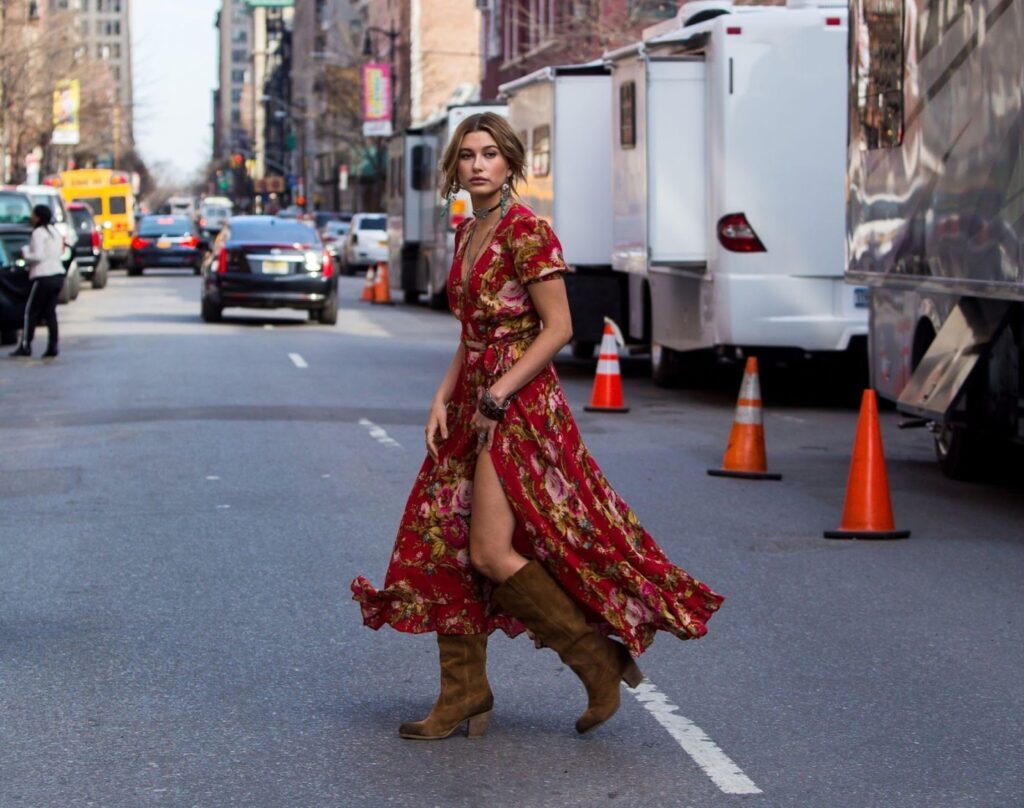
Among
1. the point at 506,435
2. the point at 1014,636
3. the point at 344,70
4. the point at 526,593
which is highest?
the point at 344,70

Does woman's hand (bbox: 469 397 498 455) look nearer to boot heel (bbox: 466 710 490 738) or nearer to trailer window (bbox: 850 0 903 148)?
boot heel (bbox: 466 710 490 738)

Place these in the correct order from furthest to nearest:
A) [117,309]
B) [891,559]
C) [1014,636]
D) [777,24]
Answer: [117,309], [777,24], [891,559], [1014,636]

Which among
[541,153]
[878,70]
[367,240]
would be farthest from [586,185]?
[367,240]

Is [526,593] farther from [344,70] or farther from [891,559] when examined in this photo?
[344,70]

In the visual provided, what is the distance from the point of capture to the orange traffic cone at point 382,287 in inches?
1554

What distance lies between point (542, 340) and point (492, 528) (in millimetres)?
529

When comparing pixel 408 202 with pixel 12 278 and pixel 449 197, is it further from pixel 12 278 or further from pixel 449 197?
pixel 449 197

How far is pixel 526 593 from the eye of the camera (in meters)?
5.39

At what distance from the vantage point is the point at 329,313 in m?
29.4

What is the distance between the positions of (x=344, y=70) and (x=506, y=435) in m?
79.5

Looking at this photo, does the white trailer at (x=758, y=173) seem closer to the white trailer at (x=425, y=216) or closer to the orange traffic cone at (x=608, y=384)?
the orange traffic cone at (x=608, y=384)

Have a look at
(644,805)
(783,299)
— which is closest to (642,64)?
(783,299)

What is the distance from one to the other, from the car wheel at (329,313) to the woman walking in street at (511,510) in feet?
77.6

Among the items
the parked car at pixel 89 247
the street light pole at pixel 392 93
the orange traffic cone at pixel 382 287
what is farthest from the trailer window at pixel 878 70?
the street light pole at pixel 392 93
